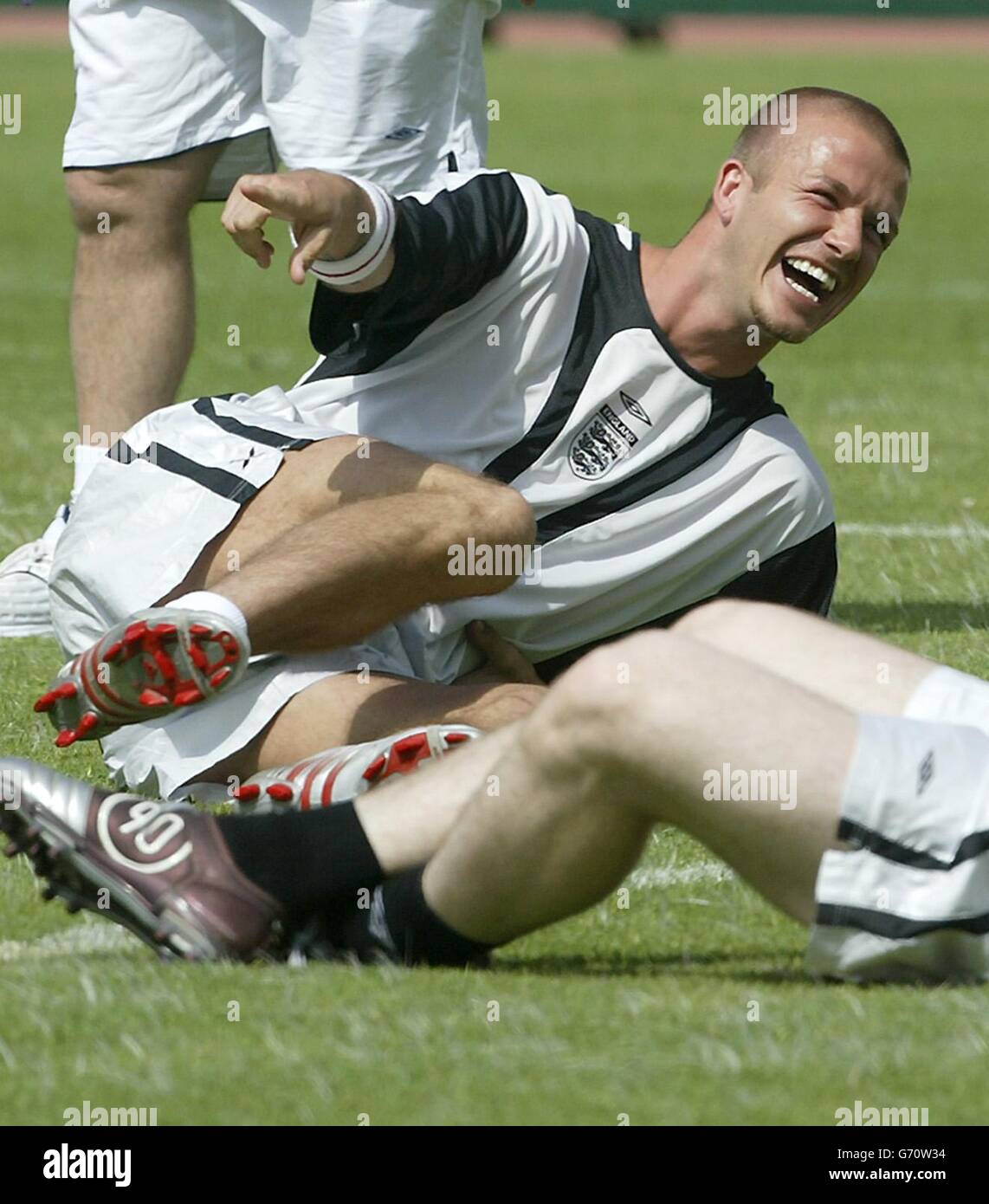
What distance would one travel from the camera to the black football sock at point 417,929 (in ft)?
9.89

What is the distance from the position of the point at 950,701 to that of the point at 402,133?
2.46 m

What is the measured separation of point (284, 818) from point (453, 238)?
1.31 meters

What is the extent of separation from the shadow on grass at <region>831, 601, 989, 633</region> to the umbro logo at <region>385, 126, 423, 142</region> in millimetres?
1347

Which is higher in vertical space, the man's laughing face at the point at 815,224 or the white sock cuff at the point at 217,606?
the man's laughing face at the point at 815,224

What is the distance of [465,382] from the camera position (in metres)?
4.29

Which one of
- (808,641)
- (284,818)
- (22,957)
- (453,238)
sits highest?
(453,238)

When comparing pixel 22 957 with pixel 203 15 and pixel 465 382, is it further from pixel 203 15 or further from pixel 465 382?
pixel 203 15

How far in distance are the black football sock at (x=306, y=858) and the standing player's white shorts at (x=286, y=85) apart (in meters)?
2.32

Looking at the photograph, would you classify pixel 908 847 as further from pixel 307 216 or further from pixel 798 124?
pixel 798 124

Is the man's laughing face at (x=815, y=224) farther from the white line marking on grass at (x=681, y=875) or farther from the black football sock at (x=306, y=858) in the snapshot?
the black football sock at (x=306, y=858)

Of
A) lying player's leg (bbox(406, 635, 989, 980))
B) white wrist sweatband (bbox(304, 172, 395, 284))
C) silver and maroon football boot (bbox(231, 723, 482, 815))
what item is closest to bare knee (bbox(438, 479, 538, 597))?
silver and maroon football boot (bbox(231, 723, 482, 815))

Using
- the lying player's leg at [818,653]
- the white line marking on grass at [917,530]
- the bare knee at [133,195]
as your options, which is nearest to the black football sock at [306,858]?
the lying player's leg at [818,653]
